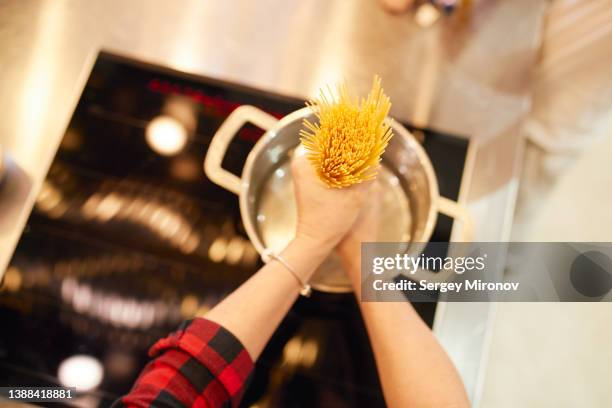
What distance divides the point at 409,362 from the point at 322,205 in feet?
0.62

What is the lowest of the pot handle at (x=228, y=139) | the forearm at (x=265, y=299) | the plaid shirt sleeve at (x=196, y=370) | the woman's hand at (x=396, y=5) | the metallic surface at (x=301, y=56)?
the plaid shirt sleeve at (x=196, y=370)

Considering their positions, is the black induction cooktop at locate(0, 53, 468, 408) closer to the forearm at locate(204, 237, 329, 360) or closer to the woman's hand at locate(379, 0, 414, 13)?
the forearm at locate(204, 237, 329, 360)

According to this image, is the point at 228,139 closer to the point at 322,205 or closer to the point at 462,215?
the point at 322,205

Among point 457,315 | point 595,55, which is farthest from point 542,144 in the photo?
point 457,315

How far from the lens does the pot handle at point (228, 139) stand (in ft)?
1.88

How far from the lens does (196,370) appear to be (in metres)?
0.44

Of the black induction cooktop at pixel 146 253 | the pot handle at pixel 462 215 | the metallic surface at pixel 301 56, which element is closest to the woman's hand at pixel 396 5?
the metallic surface at pixel 301 56

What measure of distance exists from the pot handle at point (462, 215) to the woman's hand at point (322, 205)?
0.11 meters

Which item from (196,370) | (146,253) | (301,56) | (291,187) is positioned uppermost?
(301,56)

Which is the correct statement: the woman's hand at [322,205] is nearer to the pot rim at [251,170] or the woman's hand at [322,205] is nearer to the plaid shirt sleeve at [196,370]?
the pot rim at [251,170]

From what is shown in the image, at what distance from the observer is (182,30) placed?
0.68 m

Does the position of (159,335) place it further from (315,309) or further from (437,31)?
(437,31)

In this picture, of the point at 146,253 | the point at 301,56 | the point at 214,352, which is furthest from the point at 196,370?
the point at 301,56

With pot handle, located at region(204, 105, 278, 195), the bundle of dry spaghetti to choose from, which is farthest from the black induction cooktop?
the bundle of dry spaghetti
